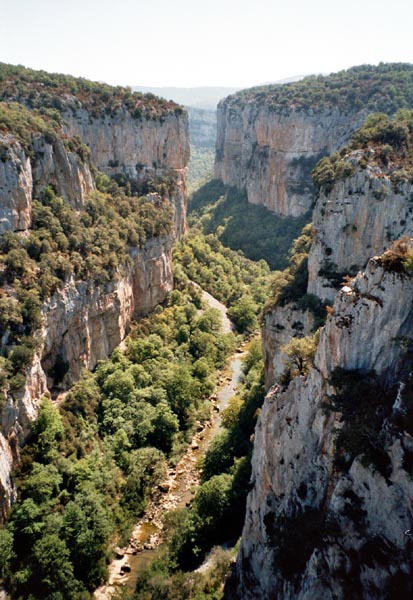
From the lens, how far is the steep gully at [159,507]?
28434 millimetres

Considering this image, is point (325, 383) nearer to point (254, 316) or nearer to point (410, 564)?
point (410, 564)

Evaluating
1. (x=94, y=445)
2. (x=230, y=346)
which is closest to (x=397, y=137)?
(x=230, y=346)

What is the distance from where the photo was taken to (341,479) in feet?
58.2

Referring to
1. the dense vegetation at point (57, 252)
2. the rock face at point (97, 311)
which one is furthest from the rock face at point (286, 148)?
the rock face at point (97, 311)

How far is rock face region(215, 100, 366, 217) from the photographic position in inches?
3401

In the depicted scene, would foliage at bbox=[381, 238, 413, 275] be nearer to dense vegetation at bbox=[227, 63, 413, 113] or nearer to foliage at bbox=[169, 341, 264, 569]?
foliage at bbox=[169, 341, 264, 569]

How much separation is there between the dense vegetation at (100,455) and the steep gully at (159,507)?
0.78m

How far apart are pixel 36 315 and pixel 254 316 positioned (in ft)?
116

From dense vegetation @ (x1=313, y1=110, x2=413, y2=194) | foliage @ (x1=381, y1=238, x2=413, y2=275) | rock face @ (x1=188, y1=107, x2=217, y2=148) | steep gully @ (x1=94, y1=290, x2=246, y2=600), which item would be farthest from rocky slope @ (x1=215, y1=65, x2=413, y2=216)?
rock face @ (x1=188, y1=107, x2=217, y2=148)

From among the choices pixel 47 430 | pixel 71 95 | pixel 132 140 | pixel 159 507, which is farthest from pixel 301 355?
pixel 132 140

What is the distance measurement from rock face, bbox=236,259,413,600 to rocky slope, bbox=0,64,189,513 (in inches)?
636

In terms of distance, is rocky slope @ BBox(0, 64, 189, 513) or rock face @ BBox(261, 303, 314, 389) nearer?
rock face @ BBox(261, 303, 314, 389)

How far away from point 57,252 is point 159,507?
21.4 meters

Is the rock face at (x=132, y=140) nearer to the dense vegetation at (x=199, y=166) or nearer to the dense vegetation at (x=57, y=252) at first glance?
the dense vegetation at (x=57, y=252)
